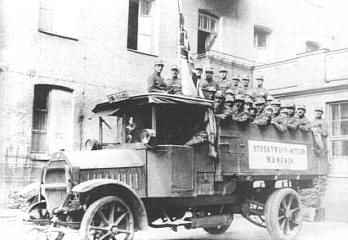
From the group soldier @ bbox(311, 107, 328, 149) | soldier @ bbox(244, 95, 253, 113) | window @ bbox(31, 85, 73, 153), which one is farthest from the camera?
window @ bbox(31, 85, 73, 153)

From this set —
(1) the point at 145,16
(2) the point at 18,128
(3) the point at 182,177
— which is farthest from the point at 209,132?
(1) the point at 145,16

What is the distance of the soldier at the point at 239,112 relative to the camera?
26.2ft

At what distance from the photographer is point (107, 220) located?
640 centimetres

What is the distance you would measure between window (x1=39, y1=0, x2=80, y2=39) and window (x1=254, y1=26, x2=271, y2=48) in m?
8.00

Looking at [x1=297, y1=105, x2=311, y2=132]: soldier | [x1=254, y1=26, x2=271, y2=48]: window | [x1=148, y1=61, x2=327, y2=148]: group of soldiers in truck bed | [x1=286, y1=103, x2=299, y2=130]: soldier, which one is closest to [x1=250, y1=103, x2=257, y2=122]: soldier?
[x1=148, y1=61, x2=327, y2=148]: group of soldiers in truck bed

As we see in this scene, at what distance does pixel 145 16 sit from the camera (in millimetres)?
14859

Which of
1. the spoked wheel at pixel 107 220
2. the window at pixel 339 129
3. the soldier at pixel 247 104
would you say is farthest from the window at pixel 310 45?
the spoked wheel at pixel 107 220

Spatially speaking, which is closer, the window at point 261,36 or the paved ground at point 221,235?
the paved ground at point 221,235

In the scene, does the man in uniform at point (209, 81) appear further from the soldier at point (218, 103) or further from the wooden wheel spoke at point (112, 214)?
the wooden wheel spoke at point (112, 214)

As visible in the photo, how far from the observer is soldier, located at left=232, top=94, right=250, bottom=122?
799cm

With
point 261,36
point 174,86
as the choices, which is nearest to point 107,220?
point 174,86

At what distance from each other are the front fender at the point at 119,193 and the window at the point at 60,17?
692cm

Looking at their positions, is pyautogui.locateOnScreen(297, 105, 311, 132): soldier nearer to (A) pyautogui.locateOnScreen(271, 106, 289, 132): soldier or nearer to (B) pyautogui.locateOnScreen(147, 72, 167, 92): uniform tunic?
(A) pyautogui.locateOnScreen(271, 106, 289, 132): soldier

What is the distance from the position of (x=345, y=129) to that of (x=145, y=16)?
652 cm
